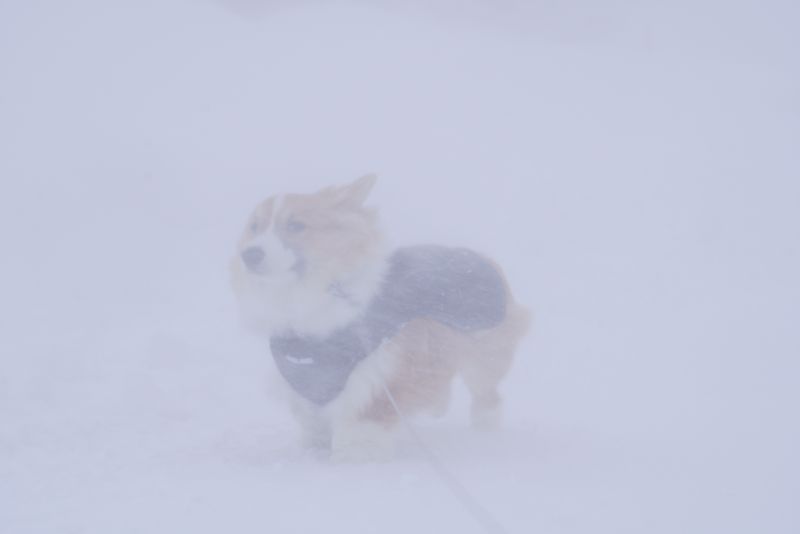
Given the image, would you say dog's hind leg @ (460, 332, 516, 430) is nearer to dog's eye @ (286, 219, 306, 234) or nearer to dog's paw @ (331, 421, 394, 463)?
dog's paw @ (331, 421, 394, 463)

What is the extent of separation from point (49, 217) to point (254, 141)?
454 cm

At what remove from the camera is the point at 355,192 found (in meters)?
3.71

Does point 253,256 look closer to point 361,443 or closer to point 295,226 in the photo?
point 295,226

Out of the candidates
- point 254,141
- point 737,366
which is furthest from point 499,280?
point 254,141

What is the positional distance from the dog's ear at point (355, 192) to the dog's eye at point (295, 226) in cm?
25

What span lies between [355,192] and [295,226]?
378mm

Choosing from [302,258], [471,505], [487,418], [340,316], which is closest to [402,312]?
[340,316]

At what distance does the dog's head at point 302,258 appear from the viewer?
342 centimetres

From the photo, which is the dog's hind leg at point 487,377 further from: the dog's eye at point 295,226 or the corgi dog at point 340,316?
the dog's eye at point 295,226

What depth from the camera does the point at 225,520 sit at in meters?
2.53

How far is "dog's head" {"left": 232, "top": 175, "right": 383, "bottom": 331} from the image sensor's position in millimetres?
3424

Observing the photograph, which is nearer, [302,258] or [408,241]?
[302,258]

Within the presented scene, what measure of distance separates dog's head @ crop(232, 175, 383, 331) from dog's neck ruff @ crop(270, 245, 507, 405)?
11cm

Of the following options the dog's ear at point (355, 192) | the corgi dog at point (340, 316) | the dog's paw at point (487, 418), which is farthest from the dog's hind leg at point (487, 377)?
the dog's ear at point (355, 192)
